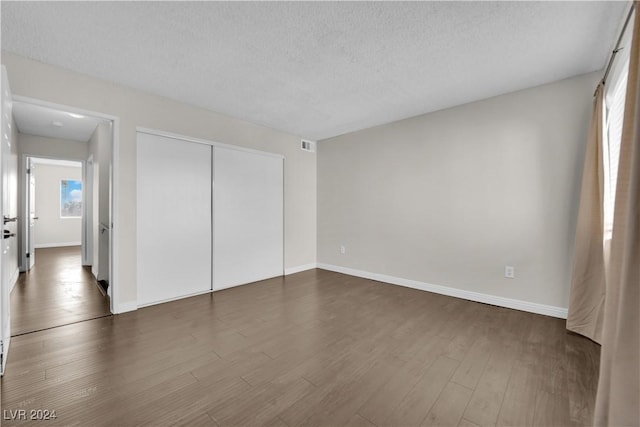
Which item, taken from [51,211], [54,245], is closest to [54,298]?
[54,245]

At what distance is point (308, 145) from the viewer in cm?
523

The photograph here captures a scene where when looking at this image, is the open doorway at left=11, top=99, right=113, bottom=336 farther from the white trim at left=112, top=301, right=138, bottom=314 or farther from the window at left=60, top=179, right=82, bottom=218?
the window at left=60, top=179, right=82, bottom=218

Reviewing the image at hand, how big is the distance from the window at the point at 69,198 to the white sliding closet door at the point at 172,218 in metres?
7.19

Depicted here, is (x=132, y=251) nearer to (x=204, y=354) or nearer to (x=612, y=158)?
(x=204, y=354)

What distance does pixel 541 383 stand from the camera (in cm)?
182

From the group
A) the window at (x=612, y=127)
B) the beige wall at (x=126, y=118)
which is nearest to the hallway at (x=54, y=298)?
the beige wall at (x=126, y=118)

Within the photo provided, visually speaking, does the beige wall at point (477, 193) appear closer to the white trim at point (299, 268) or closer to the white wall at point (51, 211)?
the white trim at point (299, 268)

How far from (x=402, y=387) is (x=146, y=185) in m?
3.33

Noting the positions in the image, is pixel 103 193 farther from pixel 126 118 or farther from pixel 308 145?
pixel 308 145

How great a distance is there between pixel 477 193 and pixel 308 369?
2885mm

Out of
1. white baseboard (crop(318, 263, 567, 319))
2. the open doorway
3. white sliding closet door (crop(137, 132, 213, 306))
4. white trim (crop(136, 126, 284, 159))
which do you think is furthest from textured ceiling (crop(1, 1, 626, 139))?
white baseboard (crop(318, 263, 567, 319))

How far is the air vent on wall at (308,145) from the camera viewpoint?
5.12 metres

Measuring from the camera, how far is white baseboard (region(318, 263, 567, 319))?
2.95m

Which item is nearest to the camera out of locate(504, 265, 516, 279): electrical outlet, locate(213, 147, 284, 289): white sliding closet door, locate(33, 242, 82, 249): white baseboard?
locate(504, 265, 516, 279): electrical outlet
